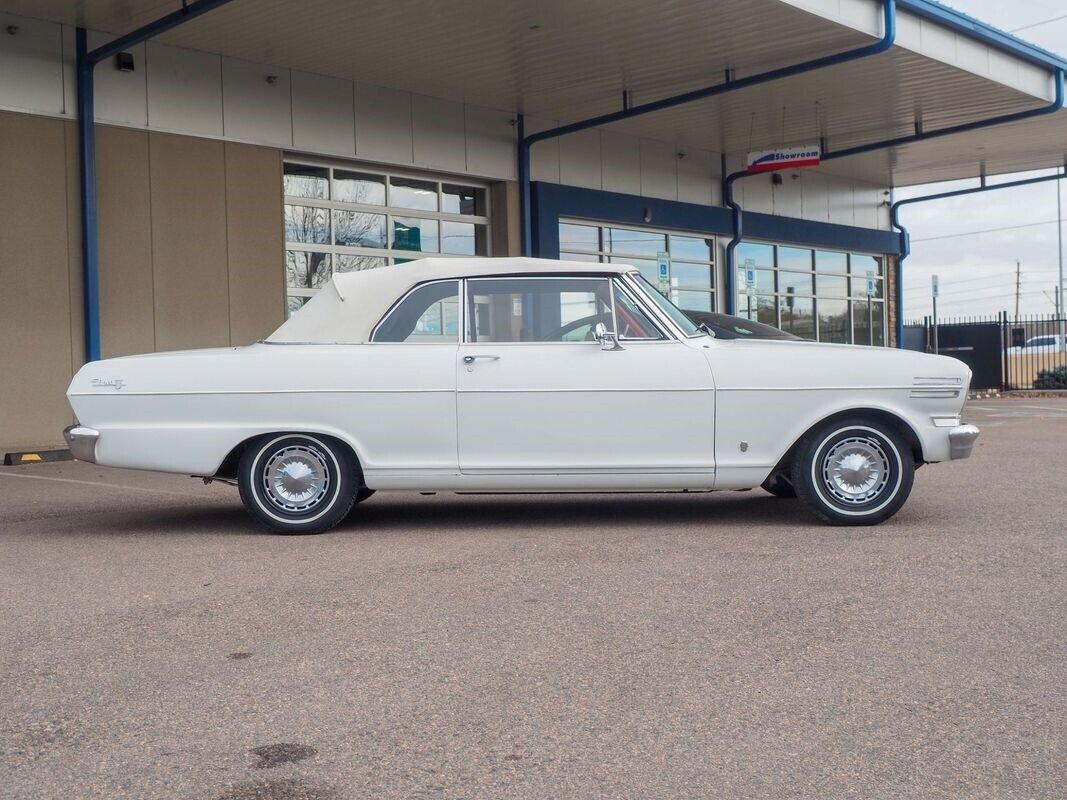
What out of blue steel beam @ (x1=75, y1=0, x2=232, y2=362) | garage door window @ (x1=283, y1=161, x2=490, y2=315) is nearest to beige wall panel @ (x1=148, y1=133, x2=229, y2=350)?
blue steel beam @ (x1=75, y1=0, x2=232, y2=362)

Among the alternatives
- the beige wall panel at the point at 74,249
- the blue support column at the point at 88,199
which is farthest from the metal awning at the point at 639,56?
the beige wall panel at the point at 74,249

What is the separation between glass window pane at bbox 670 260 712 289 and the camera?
2200 cm

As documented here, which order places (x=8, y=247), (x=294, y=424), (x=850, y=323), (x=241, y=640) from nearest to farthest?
(x=241, y=640), (x=294, y=424), (x=8, y=247), (x=850, y=323)

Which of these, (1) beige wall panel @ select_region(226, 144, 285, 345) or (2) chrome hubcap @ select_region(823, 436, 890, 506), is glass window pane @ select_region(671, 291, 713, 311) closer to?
(1) beige wall panel @ select_region(226, 144, 285, 345)

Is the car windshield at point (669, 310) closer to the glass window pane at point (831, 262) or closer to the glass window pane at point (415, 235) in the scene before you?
the glass window pane at point (415, 235)

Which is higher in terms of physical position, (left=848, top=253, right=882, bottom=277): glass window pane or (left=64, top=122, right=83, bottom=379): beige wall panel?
(left=848, top=253, right=882, bottom=277): glass window pane

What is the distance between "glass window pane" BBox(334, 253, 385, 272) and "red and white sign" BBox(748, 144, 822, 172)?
25.0 ft

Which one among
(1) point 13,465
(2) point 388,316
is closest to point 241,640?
A: (2) point 388,316

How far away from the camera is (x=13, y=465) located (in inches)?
482

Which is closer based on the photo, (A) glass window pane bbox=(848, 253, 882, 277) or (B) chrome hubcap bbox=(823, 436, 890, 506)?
(B) chrome hubcap bbox=(823, 436, 890, 506)

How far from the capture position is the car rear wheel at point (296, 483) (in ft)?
22.7

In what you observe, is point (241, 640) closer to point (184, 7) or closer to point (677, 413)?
point (677, 413)

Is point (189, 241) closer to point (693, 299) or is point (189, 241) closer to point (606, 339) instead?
point (606, 339)

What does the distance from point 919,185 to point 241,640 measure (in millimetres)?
26143
